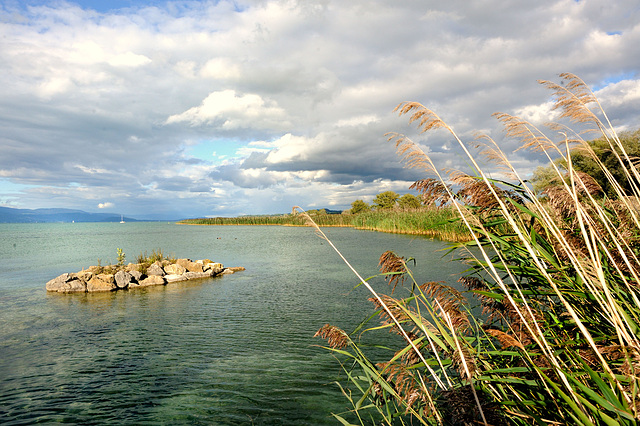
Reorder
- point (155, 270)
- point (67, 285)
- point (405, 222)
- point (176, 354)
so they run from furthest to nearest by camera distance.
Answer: point (405, 222), point (155, 270), point (67, 285), point (176, 354)

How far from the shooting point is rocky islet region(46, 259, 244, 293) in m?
14.0

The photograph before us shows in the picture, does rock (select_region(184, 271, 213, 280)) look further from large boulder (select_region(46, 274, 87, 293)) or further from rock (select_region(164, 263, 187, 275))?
large boulder (select_region(46, 274, 87, 293))

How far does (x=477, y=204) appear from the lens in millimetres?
2623

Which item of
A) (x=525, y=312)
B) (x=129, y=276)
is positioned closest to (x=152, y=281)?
(x=129, y=276)

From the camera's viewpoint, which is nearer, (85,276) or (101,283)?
(101,283)

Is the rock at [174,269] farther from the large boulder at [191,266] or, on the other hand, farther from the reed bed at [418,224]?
the reed bed at [418,224]

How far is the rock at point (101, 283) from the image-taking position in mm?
13992

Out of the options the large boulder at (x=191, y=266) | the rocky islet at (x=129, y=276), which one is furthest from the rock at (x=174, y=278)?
the large boulder at (x=191, y=266)

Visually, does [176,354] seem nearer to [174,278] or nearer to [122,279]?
[122,279]

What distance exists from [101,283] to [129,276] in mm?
1028

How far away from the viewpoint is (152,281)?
593 inches

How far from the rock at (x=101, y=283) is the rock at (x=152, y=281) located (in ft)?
3.37

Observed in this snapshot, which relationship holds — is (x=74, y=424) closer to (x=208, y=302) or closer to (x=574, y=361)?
(x=574, y=361)

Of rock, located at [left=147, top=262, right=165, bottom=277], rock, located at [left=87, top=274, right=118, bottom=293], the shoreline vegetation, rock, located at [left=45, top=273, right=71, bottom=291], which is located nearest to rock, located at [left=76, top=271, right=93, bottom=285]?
rock, located at [left=87, top=274, right=118, bottom=293]
